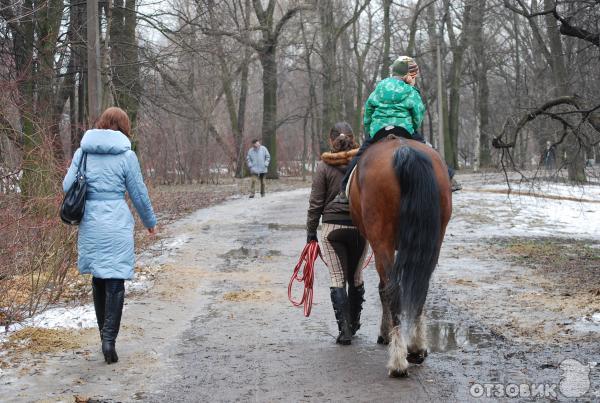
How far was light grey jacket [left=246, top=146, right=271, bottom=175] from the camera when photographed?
27.1 m

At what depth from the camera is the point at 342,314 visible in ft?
22.8

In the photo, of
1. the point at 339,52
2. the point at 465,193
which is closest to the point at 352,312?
the point at 465,193

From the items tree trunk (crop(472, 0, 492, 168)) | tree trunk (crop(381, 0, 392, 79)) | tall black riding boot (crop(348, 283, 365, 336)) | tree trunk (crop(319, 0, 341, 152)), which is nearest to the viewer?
tall black riding boot (crop(348, 283, 365, 336))

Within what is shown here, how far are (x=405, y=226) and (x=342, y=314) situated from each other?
1437 mm

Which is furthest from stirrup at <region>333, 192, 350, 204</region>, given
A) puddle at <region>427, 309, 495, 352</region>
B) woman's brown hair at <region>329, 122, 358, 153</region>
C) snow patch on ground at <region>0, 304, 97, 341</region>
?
snow patch on ground at <region>0, 304, 97, 341</region>

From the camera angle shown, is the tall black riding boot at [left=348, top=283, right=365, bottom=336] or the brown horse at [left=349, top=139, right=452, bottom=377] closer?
the brown horse at [left=349, top=139, right=452, bottom=377]

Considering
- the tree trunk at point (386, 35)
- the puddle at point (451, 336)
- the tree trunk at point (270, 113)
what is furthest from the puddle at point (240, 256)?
the tree trunk at point (386, 35)

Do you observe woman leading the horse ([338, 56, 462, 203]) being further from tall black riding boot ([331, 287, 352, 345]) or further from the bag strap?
the bag strap

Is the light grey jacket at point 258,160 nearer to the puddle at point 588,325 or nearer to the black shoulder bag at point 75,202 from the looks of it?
the puddle at point 588,325

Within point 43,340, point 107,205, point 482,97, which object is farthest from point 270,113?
point 107,205

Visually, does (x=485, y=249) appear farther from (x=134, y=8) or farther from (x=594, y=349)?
(x=134, y=8)

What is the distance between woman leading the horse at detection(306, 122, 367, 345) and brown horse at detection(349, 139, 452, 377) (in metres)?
0.96

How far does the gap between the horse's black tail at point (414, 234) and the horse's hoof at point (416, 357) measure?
0.26m

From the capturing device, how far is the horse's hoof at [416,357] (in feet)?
19.7
